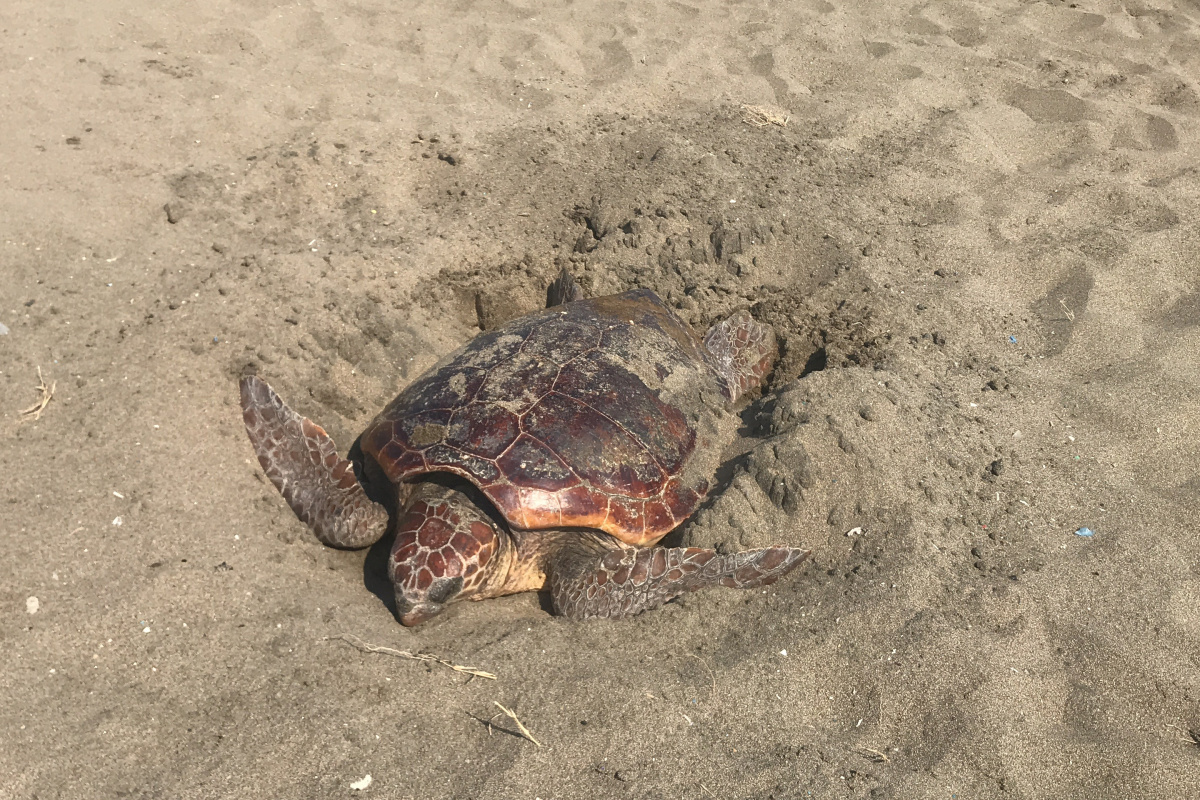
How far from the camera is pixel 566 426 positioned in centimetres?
348

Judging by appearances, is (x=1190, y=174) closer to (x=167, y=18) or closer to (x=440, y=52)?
(x=440, y=52)

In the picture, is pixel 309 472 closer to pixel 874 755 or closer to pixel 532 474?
pixel 532 474

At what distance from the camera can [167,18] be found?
577cm

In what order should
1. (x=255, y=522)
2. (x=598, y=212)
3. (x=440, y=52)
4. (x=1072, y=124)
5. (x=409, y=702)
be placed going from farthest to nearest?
(x=440, y=52) → (x=1072, y=124) → (x=598, y=212) → (x=255, y=522) → (x=409, y=702)

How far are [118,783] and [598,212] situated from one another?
3680 mm

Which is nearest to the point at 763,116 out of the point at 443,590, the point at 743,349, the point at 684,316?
the point at 684,316

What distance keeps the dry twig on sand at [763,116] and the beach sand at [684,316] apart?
0.06 metres

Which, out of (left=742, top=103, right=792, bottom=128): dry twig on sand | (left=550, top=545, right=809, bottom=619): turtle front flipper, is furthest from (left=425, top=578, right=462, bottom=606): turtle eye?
(left=742, top=103, right=792, bottom=128): dry twig on sand

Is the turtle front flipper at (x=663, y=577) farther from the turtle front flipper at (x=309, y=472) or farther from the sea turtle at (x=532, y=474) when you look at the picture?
the turtle front flipper at (x=309, y=472)

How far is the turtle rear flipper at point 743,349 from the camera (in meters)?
4.42

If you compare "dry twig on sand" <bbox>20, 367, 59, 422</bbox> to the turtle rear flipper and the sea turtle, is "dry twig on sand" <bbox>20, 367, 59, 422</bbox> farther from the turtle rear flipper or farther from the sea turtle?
the turtle rear flipper

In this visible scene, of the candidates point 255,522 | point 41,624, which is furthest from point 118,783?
point 255,522

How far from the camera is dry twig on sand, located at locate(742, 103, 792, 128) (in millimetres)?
5711

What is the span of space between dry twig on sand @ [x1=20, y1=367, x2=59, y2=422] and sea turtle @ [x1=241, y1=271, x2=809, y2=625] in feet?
2.46
